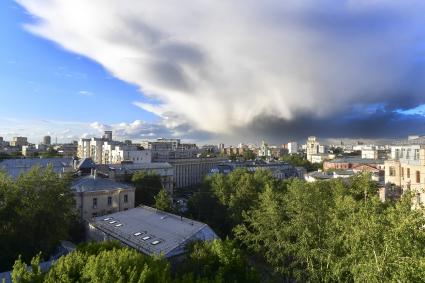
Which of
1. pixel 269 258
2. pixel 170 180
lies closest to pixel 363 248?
pixel 269 258

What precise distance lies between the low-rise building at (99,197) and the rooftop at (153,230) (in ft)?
20.3

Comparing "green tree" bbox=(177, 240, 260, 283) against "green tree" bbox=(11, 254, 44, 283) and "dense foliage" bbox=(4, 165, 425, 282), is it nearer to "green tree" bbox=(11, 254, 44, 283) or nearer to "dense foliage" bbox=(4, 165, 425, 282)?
"dense foliage" bbox=(4, 165, 425, 282)

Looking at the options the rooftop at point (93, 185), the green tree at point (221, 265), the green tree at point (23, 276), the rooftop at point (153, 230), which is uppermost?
the rooftop at point (93, 185)

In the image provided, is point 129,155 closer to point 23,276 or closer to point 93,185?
point 93,185

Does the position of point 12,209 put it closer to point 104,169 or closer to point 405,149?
point 104,169

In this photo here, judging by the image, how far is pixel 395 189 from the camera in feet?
168

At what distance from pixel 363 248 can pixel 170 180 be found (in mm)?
71435

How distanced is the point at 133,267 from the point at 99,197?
33.3 m

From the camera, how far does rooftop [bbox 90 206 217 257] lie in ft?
93.9

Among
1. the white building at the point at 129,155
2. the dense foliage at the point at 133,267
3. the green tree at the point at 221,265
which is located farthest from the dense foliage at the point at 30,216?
the white building at the point at 129,155

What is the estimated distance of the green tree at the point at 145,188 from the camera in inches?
Result: 2306

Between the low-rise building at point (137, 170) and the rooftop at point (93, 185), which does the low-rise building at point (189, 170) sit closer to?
the low-rise building at point (137, 170)

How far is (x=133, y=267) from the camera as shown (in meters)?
15.9

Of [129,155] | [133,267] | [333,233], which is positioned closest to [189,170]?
[129,155]
